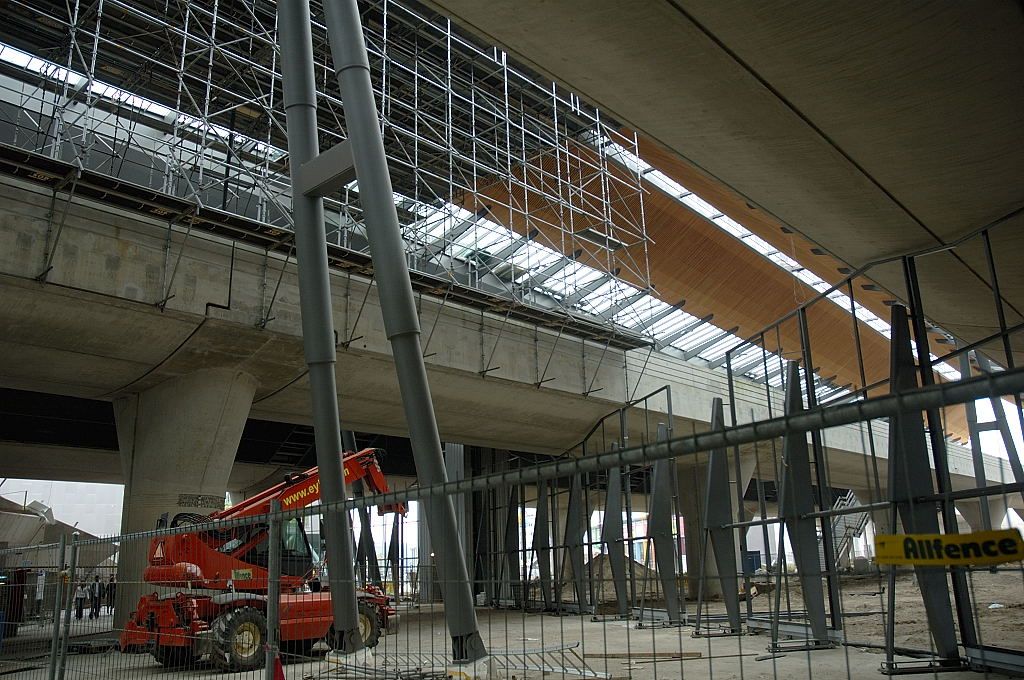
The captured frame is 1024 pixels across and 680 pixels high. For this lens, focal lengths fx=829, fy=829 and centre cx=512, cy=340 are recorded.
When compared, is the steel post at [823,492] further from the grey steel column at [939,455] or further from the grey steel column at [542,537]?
the grey steel column at [542,537]

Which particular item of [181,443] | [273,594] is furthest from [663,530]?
[273,594]

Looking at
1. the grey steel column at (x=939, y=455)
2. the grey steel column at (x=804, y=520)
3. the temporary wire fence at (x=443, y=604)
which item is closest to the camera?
the temporary wire fence at (x=443, y=604)

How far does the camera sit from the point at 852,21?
5.18m

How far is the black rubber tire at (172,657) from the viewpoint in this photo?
27.5 ft

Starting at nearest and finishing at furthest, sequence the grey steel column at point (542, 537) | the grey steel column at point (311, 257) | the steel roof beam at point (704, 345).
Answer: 1. the grey steel column at point (311, 257)
2. the grey steel column at point (542, 537)
3. the steel roof beam at point (704, 345)

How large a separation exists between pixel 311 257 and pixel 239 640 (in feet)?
15.6

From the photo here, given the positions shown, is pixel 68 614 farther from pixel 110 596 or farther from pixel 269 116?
pixel 269 116

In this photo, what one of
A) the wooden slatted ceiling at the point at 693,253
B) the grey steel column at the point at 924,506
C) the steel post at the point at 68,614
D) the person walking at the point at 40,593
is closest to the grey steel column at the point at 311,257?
the steel post at the point at 68,614

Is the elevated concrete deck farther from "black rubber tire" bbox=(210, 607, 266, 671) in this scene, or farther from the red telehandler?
"black rubber tire" bbox=(210, 607, 266, 671)

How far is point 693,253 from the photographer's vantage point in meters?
26.7

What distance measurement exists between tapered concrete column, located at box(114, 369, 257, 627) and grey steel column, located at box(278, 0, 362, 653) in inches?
308

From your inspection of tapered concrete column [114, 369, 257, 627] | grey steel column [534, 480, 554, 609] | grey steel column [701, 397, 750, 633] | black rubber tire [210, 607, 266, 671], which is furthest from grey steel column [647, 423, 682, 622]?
tapered concrete column [114, 369, 257, 627]

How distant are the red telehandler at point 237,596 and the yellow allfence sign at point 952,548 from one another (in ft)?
20.9

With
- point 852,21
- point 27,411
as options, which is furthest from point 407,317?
point 27,411
